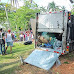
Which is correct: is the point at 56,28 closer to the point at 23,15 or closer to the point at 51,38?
the point at 51,38

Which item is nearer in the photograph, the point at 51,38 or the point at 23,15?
the point at 51,38

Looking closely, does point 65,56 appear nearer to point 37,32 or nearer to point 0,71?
point 37,32

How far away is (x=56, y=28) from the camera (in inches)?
213

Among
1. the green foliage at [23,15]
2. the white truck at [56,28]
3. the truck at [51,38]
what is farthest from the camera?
the green foliage at [23,15]

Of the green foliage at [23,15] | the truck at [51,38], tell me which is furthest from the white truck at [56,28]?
the green foliage at [23,15]

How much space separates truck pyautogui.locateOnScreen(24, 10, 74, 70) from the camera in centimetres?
492

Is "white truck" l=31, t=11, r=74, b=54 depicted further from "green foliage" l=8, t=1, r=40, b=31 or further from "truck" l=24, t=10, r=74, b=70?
"green foliage" l=8, t=1, r=40, b=31

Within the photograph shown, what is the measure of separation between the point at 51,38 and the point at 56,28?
890 millimetres

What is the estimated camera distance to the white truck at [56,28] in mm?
5027

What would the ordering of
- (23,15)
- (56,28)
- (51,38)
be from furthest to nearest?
(23,15) < (51,38) < (56,28)

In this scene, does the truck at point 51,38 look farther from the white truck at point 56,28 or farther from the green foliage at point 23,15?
the green foliage at point 23,15

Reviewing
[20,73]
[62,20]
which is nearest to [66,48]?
[62,20]

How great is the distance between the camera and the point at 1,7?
1623 cm

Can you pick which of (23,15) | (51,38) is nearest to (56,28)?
(51,38)
